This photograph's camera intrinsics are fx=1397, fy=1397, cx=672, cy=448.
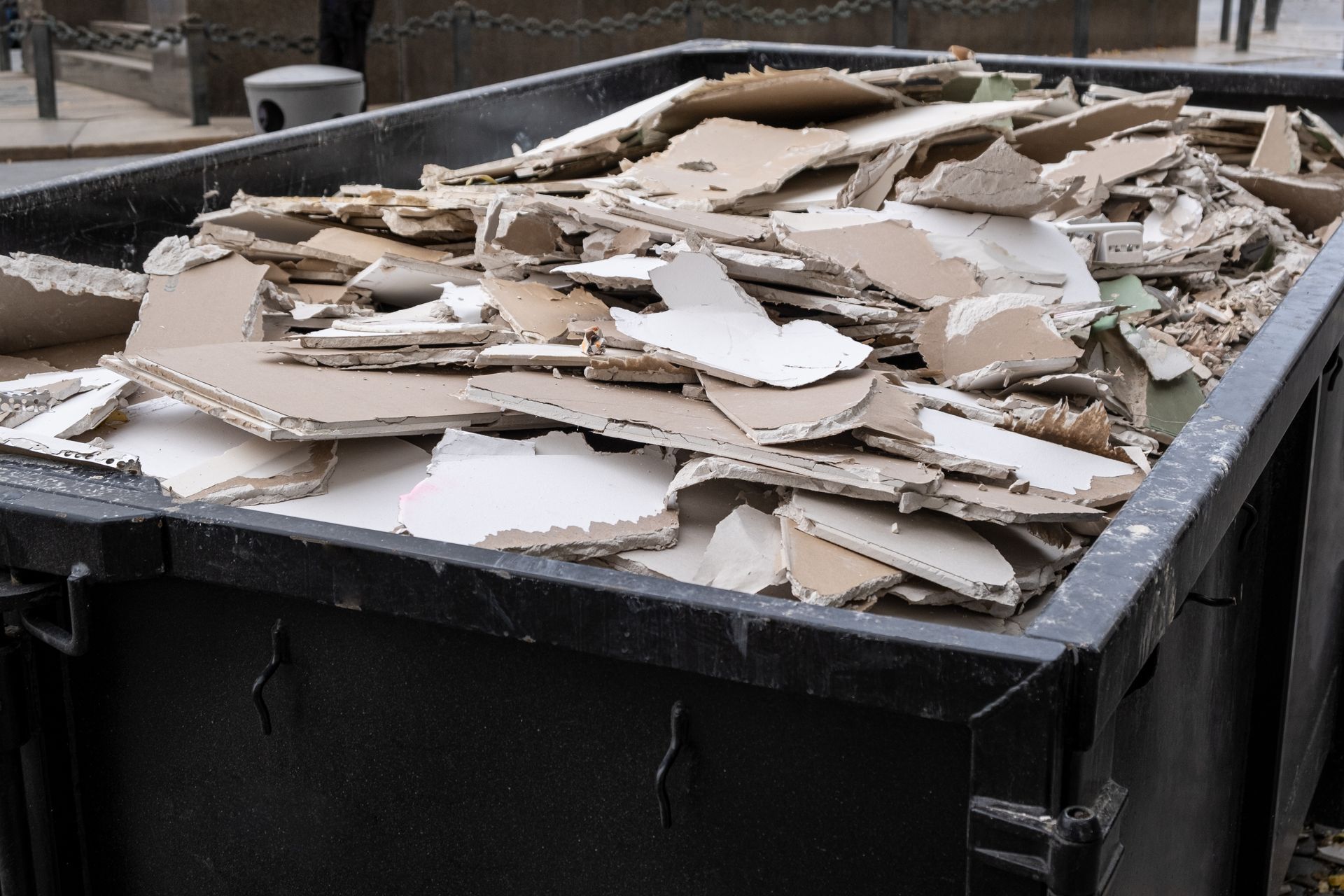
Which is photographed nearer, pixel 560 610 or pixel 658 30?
pixel 560 610

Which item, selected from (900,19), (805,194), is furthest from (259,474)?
(900,19)

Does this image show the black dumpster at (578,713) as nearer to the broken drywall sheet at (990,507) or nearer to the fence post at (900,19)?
the broken drywall sheet at (990,507)

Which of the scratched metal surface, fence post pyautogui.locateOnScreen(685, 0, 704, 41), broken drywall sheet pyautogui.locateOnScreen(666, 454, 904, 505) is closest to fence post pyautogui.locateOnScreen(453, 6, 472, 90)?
fence post pyautogui.locateOnScreen(685, 0, 704, 41)

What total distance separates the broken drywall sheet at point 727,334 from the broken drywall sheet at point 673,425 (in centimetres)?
11

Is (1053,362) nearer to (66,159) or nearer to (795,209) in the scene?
(795,209)

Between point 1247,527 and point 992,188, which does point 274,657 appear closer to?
point 1247,527

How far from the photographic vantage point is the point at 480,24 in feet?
41.8

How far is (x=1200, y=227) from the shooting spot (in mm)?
3934

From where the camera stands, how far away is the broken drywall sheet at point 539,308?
2557 millimetres

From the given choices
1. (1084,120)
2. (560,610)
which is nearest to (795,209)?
(1084,120)

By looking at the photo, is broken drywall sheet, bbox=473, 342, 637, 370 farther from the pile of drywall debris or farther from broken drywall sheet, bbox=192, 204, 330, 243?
broken drywall sheet, bbox=192, 204, 330, 243

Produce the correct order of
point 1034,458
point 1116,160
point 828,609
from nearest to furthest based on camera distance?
1. point 828,609
2. point 1034,458
3. point 1116,160

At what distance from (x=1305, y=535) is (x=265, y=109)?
849cm

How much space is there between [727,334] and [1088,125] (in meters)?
2.62
